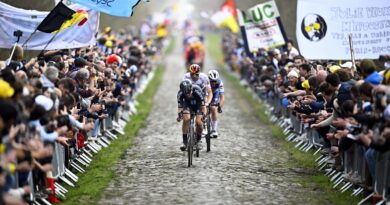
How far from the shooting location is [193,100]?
20.6 meters

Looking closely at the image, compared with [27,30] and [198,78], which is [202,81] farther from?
[27,30]

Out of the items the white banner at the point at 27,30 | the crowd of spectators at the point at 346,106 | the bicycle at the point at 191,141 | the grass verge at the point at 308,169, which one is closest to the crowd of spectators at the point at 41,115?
the white banner at the point at 27,30

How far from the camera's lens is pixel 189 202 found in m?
15.3

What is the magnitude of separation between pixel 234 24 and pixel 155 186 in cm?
3615

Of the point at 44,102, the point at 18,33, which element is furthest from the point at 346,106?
the point at 18,33

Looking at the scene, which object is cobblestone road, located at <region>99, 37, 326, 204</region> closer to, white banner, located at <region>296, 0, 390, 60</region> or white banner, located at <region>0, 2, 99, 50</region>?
white banner, located at <region>296, 0, 390, 60</region>

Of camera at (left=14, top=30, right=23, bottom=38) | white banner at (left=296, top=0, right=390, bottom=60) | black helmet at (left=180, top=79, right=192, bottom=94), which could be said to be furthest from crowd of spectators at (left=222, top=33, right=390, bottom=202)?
camera at (left=14, top=30, right=23, bottom=38)

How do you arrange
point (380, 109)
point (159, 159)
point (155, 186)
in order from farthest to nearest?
point (159, 159) → point (155, 186) → point (380, 109)

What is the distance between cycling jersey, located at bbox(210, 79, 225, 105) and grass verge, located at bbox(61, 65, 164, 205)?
2.27 m

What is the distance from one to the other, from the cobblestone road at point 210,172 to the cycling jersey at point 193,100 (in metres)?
1.05

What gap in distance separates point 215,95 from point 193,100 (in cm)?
297

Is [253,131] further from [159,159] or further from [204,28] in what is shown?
[204,28]

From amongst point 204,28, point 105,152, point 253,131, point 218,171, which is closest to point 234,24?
point 253,131

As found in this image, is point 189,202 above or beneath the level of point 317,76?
beneath
